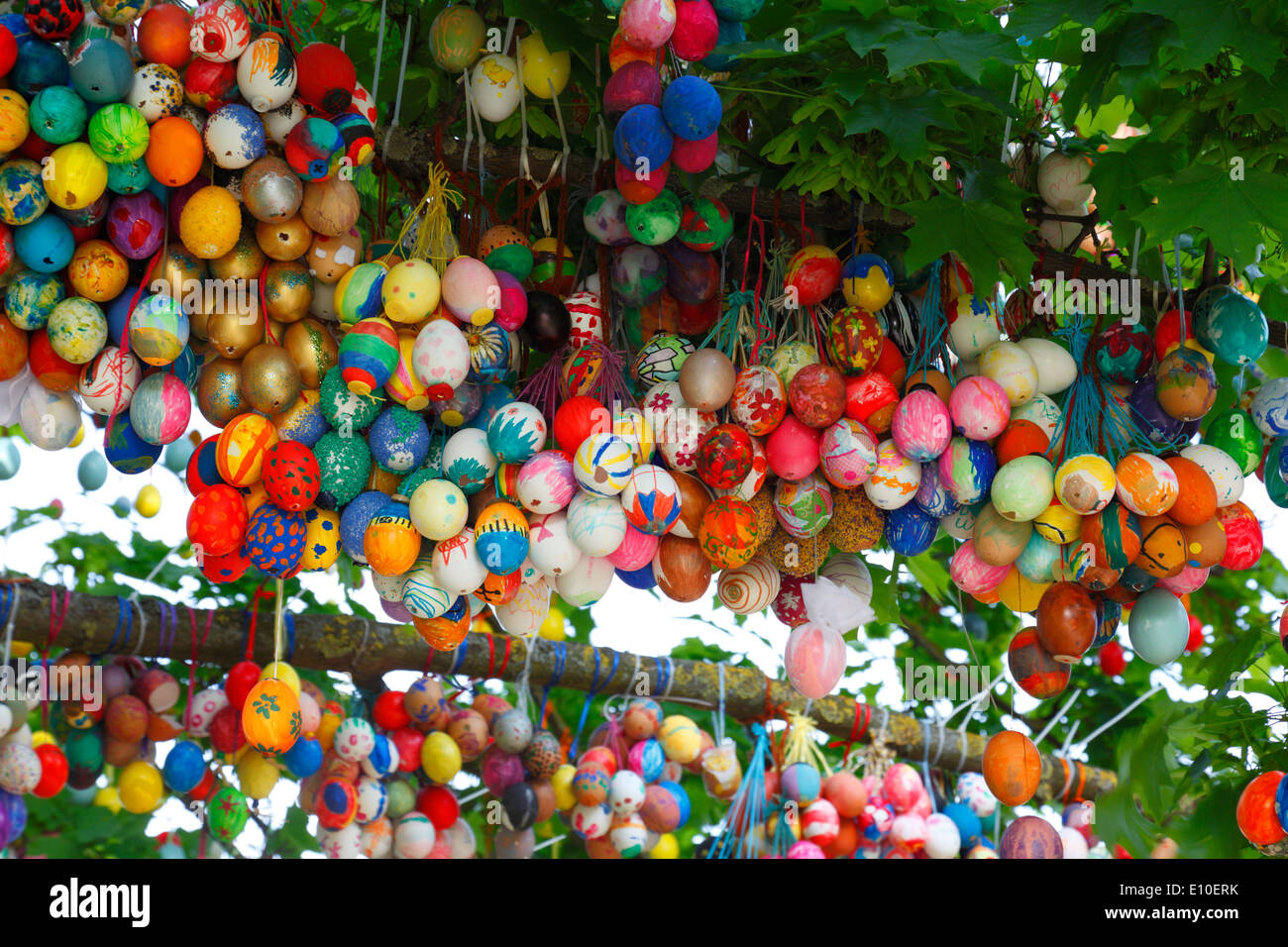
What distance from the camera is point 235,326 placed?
5.12ft

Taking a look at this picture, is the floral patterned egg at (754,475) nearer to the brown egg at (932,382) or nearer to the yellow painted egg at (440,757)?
the brown egg at (932,382)

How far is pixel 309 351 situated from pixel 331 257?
136 millimetres

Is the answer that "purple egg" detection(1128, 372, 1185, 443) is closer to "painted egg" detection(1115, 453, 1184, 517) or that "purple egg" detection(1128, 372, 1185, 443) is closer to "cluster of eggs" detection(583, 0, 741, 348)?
"painted egg" detection(1115, 453, 1184, 517)

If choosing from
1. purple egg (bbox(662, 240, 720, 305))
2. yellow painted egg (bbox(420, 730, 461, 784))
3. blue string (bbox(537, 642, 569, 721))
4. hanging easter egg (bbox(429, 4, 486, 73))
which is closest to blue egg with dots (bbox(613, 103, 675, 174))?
purple egg (bbox(662, 240, 720, 305))

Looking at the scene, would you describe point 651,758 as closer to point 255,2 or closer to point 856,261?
point 856,261

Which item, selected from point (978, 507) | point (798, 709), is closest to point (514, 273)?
point (978, 507)

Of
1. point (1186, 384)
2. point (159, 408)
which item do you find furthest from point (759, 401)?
point (159, 408)

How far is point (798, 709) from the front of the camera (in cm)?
332

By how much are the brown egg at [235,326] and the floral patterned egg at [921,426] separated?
90 cm

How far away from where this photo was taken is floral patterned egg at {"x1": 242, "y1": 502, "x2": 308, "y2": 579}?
1.56 meters

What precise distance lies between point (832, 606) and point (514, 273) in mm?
688

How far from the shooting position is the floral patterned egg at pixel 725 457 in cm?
155

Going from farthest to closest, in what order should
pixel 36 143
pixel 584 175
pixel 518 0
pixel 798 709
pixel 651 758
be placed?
pixel 798 709
pixel 651 758
pixel 584 175
pixel 518 0
pixel 36 143

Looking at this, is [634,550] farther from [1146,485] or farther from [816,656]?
[1146,485]
